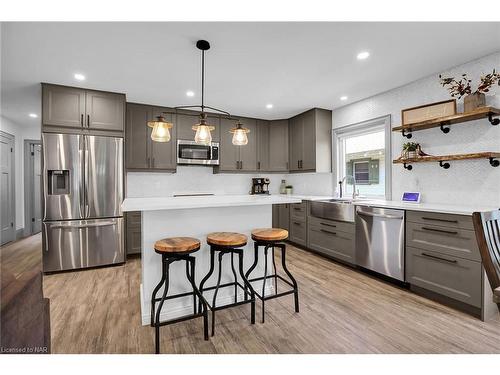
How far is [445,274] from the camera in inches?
90.8

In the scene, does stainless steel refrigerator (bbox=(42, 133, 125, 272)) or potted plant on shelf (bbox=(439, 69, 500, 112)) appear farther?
stainless steel refrigerator (bbox=(42, 133, 125, 272))

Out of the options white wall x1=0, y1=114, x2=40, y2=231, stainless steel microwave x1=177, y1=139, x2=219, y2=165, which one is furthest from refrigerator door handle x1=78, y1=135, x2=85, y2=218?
white wall x1=0, y1=114, x2=40, y2=231

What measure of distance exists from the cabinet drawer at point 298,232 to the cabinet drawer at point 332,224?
23 centimetres

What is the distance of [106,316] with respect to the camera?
2.12m

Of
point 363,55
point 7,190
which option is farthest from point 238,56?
point 7,190

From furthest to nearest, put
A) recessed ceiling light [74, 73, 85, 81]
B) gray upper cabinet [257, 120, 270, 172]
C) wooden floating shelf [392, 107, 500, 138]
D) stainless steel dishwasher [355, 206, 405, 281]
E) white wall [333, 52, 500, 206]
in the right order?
gray upper cabinet [257, 120, 270, 172], recessed ceiling light [74, 73, 85, 81], stainless steel dishwasher [355, 206, 405, 281], white wall [333, 52, 500, 206], wooden floating shelf [392, 107, 500, 138]

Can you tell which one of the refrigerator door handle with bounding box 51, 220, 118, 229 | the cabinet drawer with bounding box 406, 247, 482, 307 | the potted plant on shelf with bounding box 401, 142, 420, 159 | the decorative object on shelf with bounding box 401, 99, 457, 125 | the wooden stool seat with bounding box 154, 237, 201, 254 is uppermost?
the decorative object on shelf with bounding box 401, 99, 457, 125

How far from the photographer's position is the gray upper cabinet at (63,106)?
10.2ft

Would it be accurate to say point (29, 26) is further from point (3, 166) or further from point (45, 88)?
point (3, 166)

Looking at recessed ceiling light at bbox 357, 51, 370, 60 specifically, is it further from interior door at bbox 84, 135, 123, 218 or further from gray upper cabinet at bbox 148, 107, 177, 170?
interior door at bbox 84, 135, 123, 218

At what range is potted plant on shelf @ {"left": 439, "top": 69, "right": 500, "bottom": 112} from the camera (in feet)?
7.78

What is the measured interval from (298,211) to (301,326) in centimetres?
245

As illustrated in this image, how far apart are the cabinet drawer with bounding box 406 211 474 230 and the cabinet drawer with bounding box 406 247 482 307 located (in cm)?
30

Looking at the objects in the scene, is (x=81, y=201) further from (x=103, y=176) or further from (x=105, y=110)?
(x=105, y=110)
